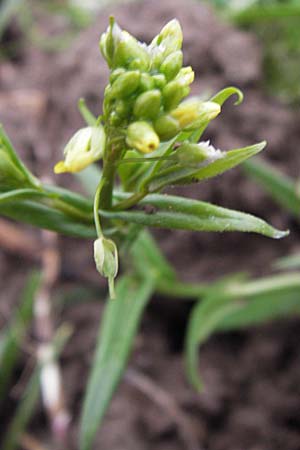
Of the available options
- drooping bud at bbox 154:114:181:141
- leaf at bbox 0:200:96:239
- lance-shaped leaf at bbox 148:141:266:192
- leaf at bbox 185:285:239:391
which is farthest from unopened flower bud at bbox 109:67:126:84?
leaf at bbox 185:285:239:391

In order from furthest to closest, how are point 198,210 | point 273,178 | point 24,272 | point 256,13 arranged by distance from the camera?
point 256,13
point 24,272
point 273,178
point 198,210

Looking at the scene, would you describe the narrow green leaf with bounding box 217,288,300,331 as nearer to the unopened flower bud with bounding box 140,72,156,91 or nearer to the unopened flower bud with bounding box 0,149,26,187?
the unopened flower bud with bounding box 0,149,26,187

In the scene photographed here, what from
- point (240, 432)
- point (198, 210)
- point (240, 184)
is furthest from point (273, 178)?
point (240, 432)

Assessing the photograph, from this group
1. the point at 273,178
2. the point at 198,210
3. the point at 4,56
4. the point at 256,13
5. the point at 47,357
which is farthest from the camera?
→ the point at 4,56

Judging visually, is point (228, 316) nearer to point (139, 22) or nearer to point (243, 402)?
point (243, 402)

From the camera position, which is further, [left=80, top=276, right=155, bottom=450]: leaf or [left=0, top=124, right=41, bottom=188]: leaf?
[left=80, top=276, right=155, bottom=450]: leaf
